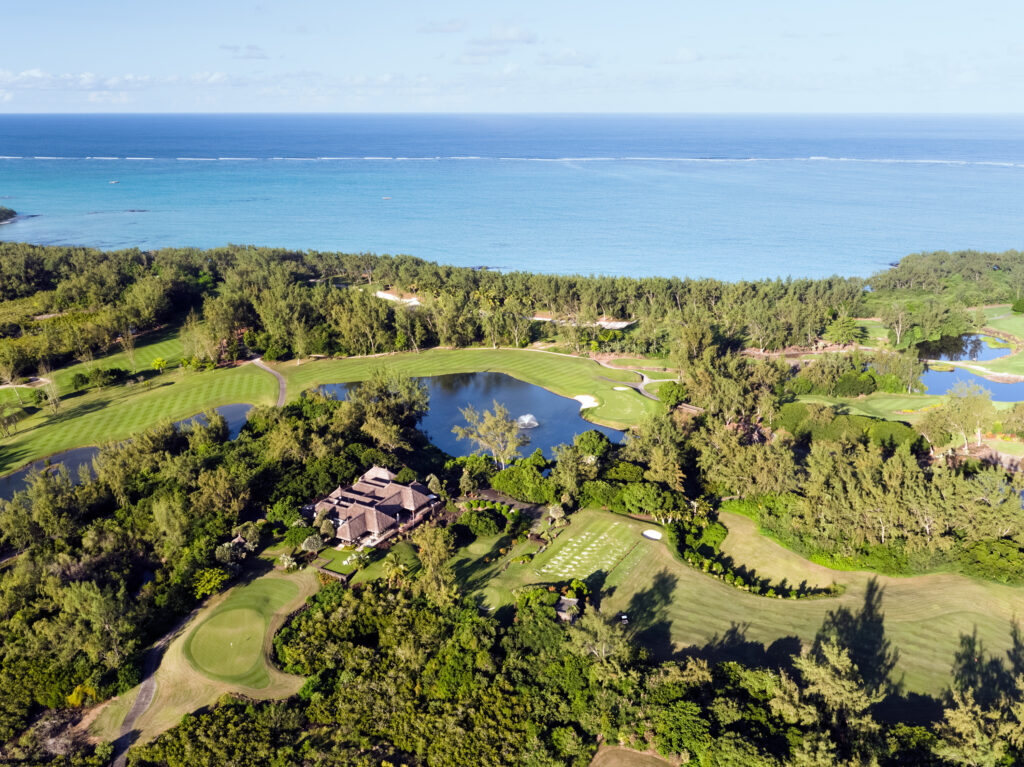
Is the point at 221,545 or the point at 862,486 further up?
the point at 862,486

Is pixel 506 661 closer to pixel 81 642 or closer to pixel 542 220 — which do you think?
pixel 81 642

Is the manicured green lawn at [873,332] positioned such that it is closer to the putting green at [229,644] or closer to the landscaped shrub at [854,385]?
the landscaped shrub at [854,385]

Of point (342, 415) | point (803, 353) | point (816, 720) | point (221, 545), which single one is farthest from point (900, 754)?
point (803, 353)

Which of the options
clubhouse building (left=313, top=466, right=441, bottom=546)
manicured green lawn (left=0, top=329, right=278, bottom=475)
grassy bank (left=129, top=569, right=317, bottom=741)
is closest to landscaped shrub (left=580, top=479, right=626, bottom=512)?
clubhouse building (left=313, top=466, right=441, bottom=546)

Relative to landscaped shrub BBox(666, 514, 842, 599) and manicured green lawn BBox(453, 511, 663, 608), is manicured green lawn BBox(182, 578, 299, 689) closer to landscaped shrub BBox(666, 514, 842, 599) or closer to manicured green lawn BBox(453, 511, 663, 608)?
manicured green lawn BBox(453, 511, 663, 608)

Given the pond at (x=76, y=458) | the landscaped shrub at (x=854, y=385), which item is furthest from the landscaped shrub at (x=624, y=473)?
the pond at (x=76, y=458)

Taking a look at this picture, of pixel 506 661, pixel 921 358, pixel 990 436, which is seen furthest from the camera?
pixel 921 358

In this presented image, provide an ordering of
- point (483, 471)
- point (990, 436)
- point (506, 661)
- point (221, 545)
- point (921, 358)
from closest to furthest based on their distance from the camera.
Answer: point (506, 661), point (221, 545), point (483, 471), point (990, 436), point (921, 358)
